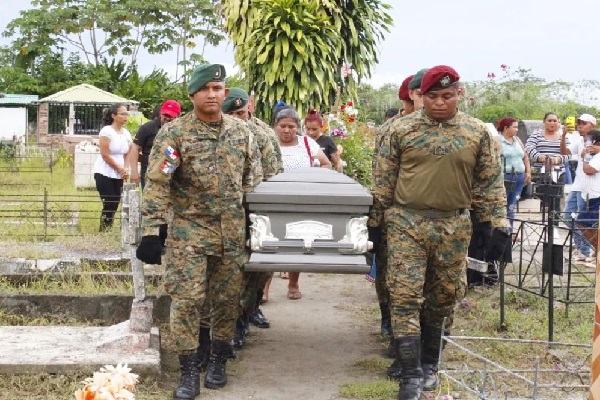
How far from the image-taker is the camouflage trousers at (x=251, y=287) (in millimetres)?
5571

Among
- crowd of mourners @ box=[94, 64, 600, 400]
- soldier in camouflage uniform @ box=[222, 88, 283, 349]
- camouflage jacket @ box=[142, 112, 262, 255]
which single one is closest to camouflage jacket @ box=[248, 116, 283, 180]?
soldier in camouflage uniform @ box=[222, 88, 283, 349]

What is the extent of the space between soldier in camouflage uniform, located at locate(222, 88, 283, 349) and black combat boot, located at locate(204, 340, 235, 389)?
56 cm

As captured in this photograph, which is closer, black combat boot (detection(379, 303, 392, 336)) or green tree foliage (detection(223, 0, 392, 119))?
black combat boot (detection(379, 303, 392, 336))

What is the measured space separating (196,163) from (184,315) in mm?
833

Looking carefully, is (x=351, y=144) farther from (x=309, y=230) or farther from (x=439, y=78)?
(x=439, y=78)

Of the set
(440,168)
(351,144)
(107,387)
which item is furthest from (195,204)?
(351,144)

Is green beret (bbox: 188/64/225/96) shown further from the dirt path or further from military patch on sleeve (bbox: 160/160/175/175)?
the dirt path

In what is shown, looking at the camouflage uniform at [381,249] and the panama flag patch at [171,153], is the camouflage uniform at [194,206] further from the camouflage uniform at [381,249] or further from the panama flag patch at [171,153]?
the camouflage uniform at [381,249]

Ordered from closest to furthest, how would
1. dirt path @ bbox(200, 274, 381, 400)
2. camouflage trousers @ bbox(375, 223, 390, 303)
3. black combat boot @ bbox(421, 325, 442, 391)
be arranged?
dirt path @ bbox(200, 274, 381, 400), black combat boot @ bbox(421, 325, 442, 391), camouflage trousers @ bbox(375, 223, 390, 303)

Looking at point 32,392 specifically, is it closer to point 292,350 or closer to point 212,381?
point 212,381

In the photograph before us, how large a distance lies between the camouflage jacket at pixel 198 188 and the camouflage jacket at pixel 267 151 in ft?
2.47

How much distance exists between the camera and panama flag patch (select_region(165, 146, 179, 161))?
466 cm

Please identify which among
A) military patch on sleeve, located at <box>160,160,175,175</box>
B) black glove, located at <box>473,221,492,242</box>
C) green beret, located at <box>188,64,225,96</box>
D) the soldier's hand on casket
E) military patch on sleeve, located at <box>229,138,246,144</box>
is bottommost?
the soldier's hand on casket

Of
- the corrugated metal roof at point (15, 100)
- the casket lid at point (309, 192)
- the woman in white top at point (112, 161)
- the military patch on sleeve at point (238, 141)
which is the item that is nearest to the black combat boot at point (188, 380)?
the casket lid at point (309, 192)
